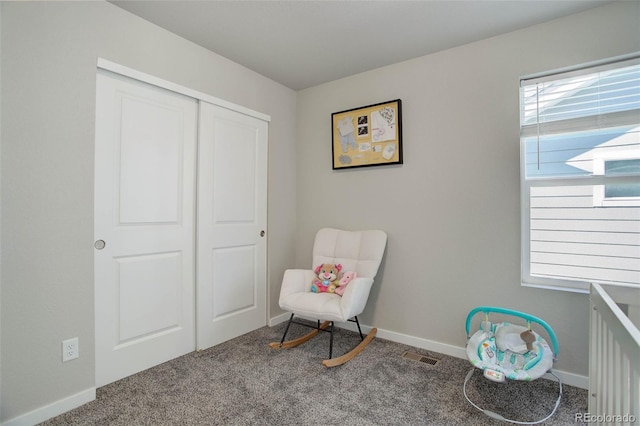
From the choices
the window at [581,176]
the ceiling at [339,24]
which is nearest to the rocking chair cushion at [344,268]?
the window at [581,176]

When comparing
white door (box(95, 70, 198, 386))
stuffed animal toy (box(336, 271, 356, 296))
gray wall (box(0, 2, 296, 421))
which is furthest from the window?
gray wall (box(0, 2, 296, 421))

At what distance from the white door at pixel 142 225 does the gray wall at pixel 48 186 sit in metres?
0.11

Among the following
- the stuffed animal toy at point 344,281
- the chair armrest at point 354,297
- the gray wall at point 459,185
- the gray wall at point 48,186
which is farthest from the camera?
the stuffed animal toy at point 344,281

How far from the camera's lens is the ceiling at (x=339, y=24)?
204 centimetres

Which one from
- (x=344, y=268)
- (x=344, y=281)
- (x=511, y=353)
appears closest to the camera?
(x=511, y=353)

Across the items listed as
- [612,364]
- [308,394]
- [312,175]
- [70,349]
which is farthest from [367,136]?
[70,349]

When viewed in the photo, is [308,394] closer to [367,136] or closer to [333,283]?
[333,283]

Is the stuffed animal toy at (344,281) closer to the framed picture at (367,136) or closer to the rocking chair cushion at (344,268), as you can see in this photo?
the rocking chair cushion at (344,268)

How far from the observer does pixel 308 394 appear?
1.98 m

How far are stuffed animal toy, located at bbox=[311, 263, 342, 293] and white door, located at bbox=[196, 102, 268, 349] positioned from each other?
63 centimetres

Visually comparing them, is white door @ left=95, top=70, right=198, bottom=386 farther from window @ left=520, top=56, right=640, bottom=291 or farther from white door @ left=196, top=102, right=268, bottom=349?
window @ left=520, top=56, right=640, bottom=291

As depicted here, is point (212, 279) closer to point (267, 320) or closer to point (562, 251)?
point (267, 320)

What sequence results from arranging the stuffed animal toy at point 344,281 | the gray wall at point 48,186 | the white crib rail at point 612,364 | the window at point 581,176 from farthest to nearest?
the stuffed animal toy at point 344,281 < the window at point 581,176 < the gray wall at point 48,186 < the white crib rail at point 612,364

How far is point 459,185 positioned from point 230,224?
188cm
